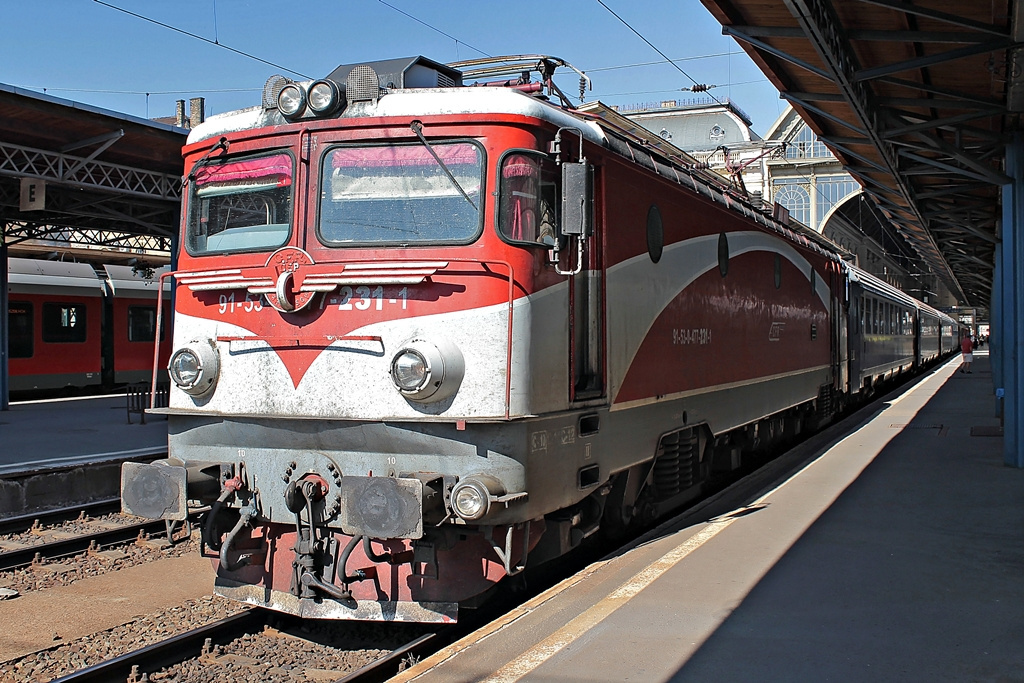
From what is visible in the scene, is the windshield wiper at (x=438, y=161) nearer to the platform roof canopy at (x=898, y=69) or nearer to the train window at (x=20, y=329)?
the platform roof canopy at (x=898, y=69)

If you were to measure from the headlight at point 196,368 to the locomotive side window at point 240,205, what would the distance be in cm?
71

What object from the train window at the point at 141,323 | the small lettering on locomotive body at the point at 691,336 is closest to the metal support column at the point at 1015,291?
the small lettering on locomotive body at the point at 691,336

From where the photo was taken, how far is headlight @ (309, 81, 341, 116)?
18.7 ft

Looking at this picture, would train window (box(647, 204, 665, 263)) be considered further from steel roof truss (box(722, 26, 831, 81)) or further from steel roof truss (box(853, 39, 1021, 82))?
steel roof truss (box(853, 39, 1021, 82))

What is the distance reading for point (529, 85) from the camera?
20.4ft

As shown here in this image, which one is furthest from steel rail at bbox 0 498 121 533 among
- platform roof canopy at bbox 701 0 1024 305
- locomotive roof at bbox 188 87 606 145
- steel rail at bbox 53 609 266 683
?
platform roof canopy at bbox 701 0 1024 305

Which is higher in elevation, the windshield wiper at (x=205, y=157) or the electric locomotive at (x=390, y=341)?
the windshield wiper at (x=205, y=157)

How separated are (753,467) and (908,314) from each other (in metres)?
20.4

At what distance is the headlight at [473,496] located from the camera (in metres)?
5.05

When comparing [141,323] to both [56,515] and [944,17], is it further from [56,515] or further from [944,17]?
[944,17]

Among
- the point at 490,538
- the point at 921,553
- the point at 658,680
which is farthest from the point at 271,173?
the point at 921,553

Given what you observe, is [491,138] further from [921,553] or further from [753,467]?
[753,467]

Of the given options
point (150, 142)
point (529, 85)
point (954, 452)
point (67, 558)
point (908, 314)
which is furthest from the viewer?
point (908, 314)

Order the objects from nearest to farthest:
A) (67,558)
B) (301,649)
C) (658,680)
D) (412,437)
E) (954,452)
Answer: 1. (658,680)
2. (412,437)
3. (301,649)
4. (67,558)
5. (954,452)
